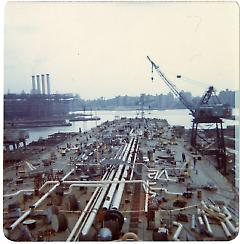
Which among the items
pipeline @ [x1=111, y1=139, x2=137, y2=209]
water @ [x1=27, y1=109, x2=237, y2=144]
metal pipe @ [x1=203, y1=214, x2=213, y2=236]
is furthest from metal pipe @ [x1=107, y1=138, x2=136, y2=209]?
metal pipe @ [x1=203, y1=214, x2=213, y2=236]

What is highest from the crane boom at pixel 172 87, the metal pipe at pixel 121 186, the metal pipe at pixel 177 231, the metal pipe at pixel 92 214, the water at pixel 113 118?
the crane boom at pixel 172 87

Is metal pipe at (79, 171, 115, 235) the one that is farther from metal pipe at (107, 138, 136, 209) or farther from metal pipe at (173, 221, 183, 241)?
metal pipe at (173, 221, 183, 241)

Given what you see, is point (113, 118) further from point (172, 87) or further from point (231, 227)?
point (231, 227)

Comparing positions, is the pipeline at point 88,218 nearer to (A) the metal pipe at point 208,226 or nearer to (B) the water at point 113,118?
(B) the water at point 113,118

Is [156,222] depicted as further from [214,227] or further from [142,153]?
[142,153]

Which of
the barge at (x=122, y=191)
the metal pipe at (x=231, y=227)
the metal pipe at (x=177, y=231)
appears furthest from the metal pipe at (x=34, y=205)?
the metal pipe at (x=231, y=227)

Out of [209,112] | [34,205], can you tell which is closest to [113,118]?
[209,112]

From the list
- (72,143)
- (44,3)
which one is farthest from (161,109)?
(44,3)
